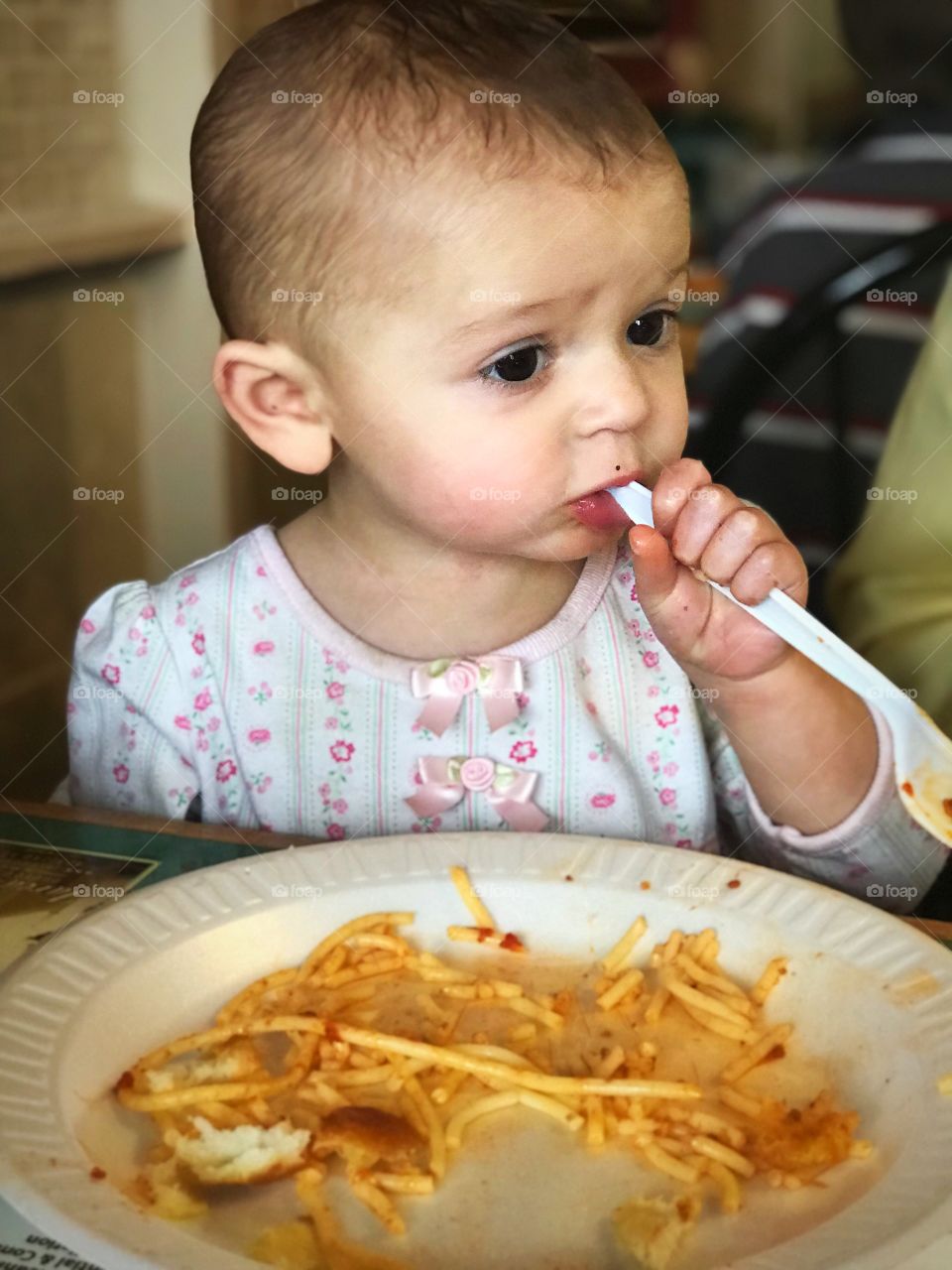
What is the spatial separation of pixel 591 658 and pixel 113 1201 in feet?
1.83

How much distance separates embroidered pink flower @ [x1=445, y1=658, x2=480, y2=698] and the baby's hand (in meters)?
0.14

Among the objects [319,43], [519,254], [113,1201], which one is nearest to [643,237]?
[519,254]

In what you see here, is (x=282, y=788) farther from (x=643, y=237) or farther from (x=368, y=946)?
(x=643, y=237)

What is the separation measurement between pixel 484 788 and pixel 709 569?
0.25 m

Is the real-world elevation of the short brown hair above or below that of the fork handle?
above

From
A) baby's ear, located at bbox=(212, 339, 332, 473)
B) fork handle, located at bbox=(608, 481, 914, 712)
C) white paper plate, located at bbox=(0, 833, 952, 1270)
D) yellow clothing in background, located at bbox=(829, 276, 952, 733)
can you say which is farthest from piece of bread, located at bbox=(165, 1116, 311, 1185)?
yellow clothing in background, located at bbox=(829, 276, 952, 733)

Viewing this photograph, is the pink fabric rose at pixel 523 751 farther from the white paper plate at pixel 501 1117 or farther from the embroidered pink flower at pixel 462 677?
the white paper plate at pixel 501 1117

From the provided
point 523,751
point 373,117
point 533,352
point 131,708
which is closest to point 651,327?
point 533,352

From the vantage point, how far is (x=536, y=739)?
38.2 inches

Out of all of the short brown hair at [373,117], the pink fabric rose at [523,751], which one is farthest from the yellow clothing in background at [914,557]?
the short brown hair at [373,117]

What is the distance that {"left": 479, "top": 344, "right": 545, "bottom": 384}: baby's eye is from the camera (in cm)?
78

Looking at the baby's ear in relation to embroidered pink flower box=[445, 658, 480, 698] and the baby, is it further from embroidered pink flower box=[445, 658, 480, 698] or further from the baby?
embroidered pink flower box=[445, 658, 480, 698]

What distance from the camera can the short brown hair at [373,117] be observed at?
30.2 inches

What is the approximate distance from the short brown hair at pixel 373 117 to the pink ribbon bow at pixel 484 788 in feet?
1.00
